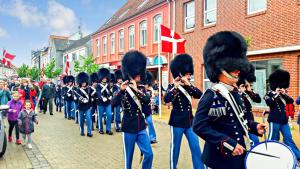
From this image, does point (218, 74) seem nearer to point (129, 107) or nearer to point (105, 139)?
point (129, 107)

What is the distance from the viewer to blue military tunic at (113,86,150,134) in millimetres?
5171

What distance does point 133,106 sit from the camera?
5406mm

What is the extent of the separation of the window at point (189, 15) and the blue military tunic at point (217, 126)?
53.9 ft

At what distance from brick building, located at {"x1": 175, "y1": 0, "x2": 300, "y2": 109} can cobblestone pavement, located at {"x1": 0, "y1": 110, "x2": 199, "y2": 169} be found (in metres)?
5.85

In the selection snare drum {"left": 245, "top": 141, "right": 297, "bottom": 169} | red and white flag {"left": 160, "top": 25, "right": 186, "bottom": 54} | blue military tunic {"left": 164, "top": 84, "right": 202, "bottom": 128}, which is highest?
red and white flag {"left": 160, "top": 25, "right": 186, "bottom": 54}

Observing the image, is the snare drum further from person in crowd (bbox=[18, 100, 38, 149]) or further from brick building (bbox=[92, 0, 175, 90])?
brick building (bbox=[92, 0, 175, 90])

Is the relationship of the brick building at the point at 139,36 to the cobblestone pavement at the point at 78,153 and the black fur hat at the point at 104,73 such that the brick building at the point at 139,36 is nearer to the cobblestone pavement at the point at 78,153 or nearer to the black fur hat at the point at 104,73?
the black fur hat at the point at 104,73

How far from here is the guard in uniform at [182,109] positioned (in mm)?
5535

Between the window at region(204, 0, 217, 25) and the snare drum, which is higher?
the window at region(204, 0, 217, 25)

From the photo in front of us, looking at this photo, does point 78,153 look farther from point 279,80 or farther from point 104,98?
point 279,80

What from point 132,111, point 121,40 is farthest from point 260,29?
point 121,40

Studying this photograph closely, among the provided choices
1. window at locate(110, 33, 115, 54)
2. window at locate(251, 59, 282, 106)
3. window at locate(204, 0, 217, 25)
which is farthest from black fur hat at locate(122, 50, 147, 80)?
window at locate(110, 33, 115, 54)

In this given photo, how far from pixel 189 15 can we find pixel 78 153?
1374 cm

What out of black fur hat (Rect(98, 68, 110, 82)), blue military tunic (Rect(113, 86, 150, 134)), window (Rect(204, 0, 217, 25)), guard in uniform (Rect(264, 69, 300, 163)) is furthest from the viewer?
window (Rect(204, 0, 217, 25))
